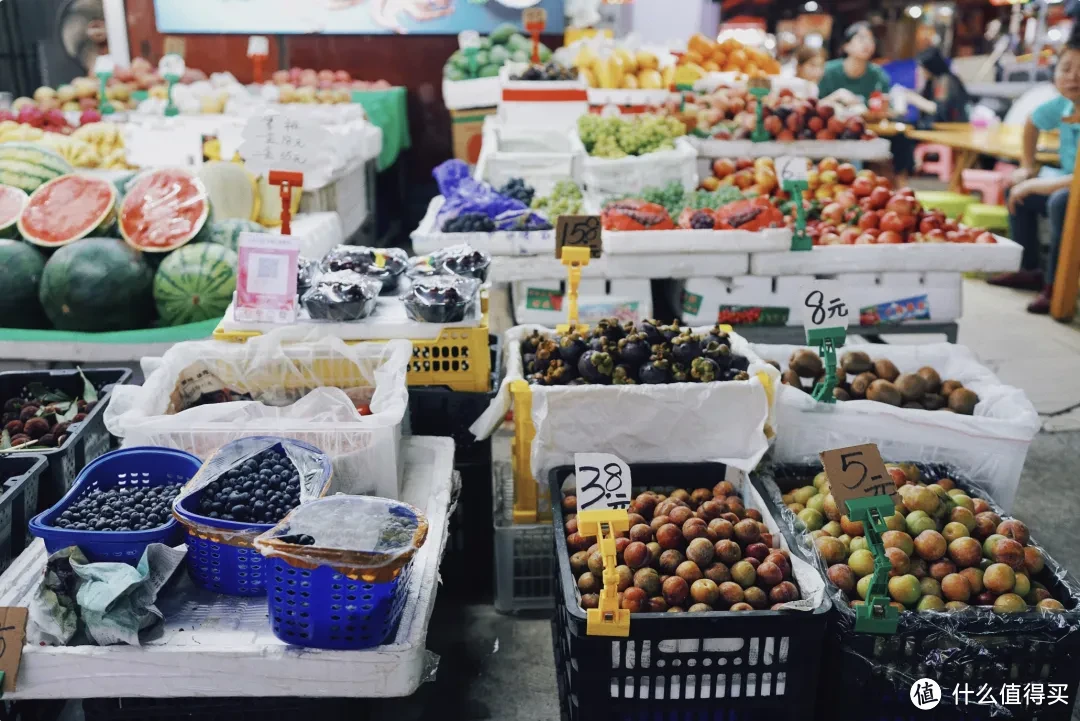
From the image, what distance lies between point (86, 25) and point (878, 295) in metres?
7.50

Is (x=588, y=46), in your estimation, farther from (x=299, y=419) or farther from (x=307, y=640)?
(x=307, y=640)

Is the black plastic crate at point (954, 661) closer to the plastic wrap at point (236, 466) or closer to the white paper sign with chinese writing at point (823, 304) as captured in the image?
the white paper sign with chinese writing at point (823, 304)

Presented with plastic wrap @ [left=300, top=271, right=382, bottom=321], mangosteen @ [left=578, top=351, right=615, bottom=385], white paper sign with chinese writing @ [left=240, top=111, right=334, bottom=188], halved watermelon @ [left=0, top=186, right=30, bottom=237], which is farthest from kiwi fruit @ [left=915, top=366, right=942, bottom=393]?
halved watermelon @ [left=0, top=186, right=30, bottom=237]

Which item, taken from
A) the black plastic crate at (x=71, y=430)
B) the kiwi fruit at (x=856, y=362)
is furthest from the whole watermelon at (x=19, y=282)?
the kiwi fruit at (x=856, y=362)

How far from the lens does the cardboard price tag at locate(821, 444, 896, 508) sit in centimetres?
155

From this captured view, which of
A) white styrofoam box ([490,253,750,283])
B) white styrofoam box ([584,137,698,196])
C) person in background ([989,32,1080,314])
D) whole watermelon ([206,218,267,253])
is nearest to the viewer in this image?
whole watermelon ([206,218,267,253])

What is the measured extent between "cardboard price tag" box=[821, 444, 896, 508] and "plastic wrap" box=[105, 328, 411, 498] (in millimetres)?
885

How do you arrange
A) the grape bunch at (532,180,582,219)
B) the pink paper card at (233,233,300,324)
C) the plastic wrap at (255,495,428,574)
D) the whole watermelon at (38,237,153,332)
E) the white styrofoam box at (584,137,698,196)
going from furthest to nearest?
the white styrofoam box at (584,137,698,196)
the grape bunch at (532,180,582,219)
the whole watermelon at (38,237,153,332)
the pink paper card at (233,233,300,324)
the plastic wrap at (255,495,428,574)

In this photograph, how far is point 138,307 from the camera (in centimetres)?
289

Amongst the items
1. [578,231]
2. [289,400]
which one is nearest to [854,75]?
[578,231]

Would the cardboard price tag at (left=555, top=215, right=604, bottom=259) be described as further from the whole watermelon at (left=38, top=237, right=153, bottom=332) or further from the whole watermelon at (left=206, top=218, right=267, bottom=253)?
the whole watermelon at (left=38, top=237, right=153, bottom=332)

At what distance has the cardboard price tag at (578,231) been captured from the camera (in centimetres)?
243

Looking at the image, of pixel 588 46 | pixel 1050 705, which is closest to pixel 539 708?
pixel 1050 705

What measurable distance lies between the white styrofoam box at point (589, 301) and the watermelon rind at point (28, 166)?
1868 millimetres
